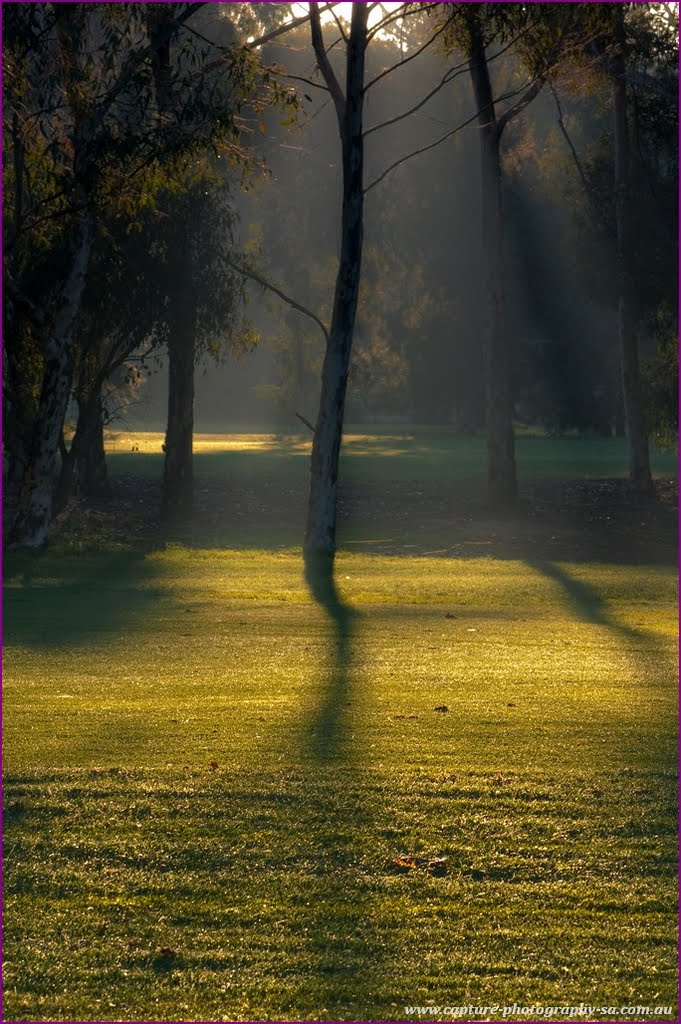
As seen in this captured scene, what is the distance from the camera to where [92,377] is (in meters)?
32.4

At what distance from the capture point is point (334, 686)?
11266mm

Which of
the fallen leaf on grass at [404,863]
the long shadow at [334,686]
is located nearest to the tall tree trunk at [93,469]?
the long shadow at [334,686]

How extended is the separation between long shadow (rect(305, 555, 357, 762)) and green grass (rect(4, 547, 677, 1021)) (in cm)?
4

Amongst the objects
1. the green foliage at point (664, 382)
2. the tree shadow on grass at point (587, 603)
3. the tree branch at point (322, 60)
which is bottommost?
the tree shadow on grass at point (587, 603)

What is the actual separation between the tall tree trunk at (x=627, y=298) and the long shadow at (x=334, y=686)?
19.9 m

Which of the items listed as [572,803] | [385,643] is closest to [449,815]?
[572,803]

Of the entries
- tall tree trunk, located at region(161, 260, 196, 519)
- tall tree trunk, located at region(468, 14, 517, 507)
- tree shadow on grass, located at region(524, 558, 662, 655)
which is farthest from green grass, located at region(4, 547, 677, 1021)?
tall tree trunk, located at region(161, 260, 196, 519)

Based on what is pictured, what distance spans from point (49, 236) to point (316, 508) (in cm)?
654

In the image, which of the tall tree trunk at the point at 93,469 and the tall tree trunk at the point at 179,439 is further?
the tall tree trunk at the point at 93,469

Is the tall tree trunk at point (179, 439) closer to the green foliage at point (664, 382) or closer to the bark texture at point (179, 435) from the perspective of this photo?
the bark texture at point (179, 435)

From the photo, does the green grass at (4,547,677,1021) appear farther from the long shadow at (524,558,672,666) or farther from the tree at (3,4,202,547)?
the tree at (3,4,202,547)

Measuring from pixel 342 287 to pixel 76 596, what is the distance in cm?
856

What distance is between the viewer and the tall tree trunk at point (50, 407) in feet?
78.8

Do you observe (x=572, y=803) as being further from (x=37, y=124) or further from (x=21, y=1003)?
(x=37, y=124)
